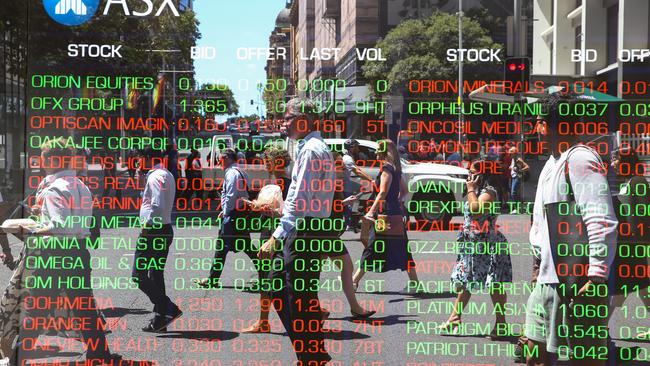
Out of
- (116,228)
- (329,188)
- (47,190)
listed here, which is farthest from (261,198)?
(47,190)

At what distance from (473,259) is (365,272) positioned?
0.72 metres

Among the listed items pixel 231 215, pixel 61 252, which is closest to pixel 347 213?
pixel 231 215

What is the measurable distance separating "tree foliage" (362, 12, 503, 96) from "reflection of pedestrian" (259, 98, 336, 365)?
1.59ft

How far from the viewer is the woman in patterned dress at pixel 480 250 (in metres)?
5.35

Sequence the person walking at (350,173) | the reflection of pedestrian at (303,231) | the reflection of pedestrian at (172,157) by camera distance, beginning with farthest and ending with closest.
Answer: the person walking at (350,173), the reflection of pedestrian at (172,157), the reflection of pedestrian at (303,231)

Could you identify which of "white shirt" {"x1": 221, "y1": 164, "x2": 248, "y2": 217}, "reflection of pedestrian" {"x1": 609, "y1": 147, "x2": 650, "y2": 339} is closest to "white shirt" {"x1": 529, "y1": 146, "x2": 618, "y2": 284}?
"reflection of pedestrian" {"x1": 609, "y1": 147, "x2": 650, "y2": 339}

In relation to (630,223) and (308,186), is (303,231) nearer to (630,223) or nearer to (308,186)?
(308,186)

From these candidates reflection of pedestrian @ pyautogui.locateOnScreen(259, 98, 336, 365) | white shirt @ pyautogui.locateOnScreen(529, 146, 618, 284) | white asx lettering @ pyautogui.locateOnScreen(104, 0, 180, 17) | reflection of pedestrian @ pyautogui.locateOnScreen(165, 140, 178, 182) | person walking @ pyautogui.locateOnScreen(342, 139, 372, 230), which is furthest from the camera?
person walking @ pyautogui.locateOnScreen(342, 139, 372, 230)

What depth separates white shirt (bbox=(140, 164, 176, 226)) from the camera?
17.1 feet

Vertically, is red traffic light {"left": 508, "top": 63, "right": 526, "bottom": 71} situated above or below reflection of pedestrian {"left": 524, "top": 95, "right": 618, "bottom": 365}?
above

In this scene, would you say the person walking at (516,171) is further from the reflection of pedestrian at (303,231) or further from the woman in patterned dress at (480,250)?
the reflection of pedestrian at (303,231)

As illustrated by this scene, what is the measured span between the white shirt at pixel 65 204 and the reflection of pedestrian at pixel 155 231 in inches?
13.5

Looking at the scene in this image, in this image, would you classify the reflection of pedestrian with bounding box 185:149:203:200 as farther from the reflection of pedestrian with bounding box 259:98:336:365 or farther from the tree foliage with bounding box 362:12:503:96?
the tree foliage with bounding box 362:12:503:96

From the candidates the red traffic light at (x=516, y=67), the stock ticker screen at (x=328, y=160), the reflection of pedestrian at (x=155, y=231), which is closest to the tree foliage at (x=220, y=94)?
the stock ticker screen at (x=328, y=160)
